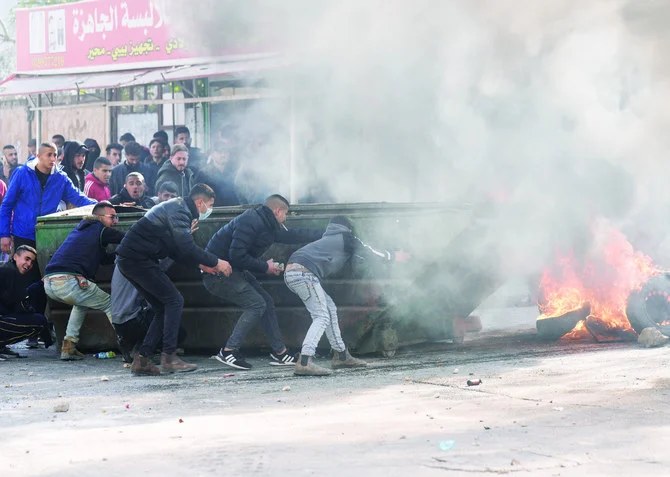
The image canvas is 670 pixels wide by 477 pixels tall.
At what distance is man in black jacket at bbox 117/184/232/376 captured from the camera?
948 centimetres

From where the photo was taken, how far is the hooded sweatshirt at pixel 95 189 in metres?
12.4

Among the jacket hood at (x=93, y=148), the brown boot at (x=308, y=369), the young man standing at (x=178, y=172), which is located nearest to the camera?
the brown boot at (x=308, y=369)

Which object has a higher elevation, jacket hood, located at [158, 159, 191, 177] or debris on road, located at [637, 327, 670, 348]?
jacket hood, located at [158, 159, 191, 177]

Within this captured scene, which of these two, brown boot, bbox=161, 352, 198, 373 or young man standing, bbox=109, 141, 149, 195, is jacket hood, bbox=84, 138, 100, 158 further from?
brown boot, bbox=161, 352, 198, 373

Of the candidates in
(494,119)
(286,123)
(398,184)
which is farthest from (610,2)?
(286,123)

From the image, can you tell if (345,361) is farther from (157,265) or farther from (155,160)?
(155,160)

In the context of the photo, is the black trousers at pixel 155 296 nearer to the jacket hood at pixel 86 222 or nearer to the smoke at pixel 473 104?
the jacket hood at pixel 86 222

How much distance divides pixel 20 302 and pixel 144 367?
80.3 inches

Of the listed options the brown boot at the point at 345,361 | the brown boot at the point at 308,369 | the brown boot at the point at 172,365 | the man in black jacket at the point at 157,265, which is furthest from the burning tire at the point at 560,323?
the brown boot at the point at 172,365

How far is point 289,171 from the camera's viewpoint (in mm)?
13344

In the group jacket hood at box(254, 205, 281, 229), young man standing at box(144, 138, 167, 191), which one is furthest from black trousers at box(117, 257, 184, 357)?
young man standing at box(144, 138, 167, 191)

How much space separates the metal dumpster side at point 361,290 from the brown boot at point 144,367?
1180mm

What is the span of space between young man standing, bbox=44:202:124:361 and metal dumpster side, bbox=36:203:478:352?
28 centimetres

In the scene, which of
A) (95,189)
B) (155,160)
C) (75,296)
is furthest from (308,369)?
(155,160)
